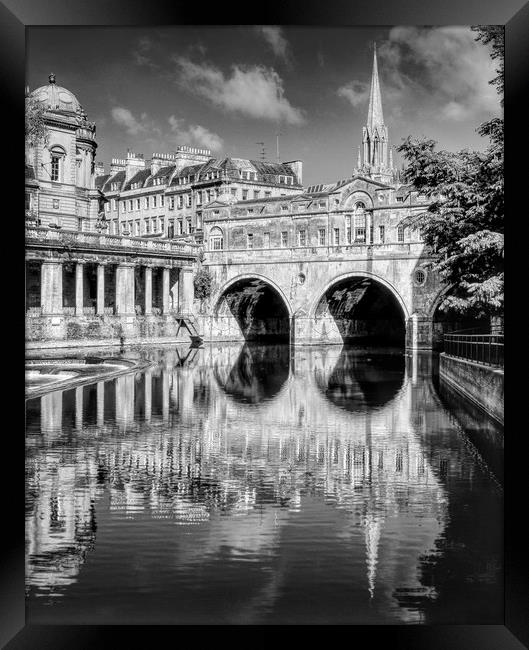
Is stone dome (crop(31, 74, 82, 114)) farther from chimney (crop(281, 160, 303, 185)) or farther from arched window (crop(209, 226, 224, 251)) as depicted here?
chimney (crop(281, 160, 303, 185))

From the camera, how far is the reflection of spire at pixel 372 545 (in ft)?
25.9

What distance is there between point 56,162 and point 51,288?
10.4 meters

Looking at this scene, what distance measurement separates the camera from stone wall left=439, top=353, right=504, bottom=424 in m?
15.9

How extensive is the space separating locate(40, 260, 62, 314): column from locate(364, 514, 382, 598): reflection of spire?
32.8m

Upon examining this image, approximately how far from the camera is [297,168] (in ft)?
218

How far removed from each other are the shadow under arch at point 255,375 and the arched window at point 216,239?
36.3 ft

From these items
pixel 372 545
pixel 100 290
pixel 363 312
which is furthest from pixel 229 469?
pixel 363 312

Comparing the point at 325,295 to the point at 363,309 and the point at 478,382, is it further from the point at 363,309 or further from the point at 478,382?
the point at 478,382

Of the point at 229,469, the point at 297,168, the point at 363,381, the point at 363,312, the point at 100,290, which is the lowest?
the point at 229,469

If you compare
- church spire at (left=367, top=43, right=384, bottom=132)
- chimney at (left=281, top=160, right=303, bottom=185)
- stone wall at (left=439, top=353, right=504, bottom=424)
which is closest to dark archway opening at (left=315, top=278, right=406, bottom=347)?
chimney at (left=281, top=160, right=303, bottom=185)

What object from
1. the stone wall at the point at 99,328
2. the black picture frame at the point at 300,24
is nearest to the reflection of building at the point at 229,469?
the black picture frame at the point at 300,24

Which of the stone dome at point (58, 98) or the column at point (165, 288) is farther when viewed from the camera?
the column at point (165, 288)

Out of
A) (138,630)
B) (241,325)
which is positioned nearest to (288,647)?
(138,630)

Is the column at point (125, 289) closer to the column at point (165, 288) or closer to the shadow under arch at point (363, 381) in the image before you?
the column at point (165, 288)
